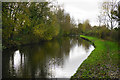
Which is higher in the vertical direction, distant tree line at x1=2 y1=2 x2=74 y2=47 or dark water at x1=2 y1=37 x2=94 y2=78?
distant tree line at x1=2 y1=2 x2=74 y2=47

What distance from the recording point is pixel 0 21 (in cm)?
1602

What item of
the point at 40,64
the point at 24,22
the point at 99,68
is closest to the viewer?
the point at 99,68

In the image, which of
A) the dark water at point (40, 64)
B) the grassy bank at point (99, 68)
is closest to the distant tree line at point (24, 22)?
the dark water at point (40, 64)

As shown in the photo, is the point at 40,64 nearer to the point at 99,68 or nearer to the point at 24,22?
the point at 99,68

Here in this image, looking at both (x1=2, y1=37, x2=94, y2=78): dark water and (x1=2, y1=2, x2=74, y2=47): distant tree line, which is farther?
(x1=2, y1=2, x2=74, y2=47): distant tree line

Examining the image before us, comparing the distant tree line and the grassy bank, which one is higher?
the distant tree line

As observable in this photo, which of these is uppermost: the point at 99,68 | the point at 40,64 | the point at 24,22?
the point at 24,22

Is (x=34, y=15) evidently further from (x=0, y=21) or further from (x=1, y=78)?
(x=1, y=78)

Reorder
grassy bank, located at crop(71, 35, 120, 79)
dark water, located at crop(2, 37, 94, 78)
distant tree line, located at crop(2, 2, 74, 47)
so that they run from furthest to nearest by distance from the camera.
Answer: distant tree line, located at crop(2, 2, 74, 47)
dark water, located at crop(2, 37, 94, 78)
grassy bank, located at crop(71, 35, 120, 79)

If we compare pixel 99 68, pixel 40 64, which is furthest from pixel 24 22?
pixel 99 68

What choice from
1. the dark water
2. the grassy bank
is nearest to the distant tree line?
the dark water

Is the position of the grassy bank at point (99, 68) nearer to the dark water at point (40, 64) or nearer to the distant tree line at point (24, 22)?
the dark water at point (40, 64)

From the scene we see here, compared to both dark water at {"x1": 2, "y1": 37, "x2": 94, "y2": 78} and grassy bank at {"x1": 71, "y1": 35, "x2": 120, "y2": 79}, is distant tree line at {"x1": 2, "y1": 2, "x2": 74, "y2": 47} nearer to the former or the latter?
dark water at {"x1": 2, "y1": 37, "x2": 94, "y2": 78}

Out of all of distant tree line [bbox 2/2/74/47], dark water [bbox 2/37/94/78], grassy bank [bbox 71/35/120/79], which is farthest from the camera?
distant tree line [bbox 2/2/74/47]
